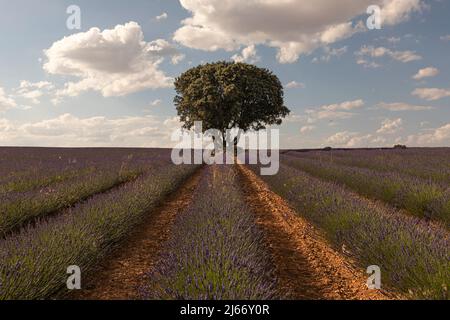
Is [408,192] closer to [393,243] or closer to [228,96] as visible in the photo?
[393,243]

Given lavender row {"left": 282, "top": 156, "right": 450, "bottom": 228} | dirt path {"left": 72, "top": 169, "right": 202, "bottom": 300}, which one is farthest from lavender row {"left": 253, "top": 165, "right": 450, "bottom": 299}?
dirt path {"left": 72, "top": 169, "right": 202, "bottom": 300}

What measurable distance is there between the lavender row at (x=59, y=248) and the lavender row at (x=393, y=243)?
295 cm

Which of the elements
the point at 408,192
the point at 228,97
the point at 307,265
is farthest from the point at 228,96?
the point at 307,265

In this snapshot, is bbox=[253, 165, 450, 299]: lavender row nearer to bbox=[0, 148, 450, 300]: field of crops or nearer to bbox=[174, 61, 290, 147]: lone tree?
bbox=[0, 148, 450, 300]: field of crops

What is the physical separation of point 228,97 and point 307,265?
22883mm

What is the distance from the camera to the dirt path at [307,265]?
349 centimetres

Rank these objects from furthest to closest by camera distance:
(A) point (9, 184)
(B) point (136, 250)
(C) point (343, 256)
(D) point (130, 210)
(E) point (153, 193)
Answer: (A) point (9, 184), (E) point (153, 193), (D) point (130, 210), (B) point (136, 250), (C) point (343, 256)

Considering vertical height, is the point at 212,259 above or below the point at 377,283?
above

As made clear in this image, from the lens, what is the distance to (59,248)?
3.67 m

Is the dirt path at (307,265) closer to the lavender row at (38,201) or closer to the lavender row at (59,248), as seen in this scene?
the lavender row at (59,248)

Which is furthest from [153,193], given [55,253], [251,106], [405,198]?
[251,106]

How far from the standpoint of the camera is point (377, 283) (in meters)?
3.45
